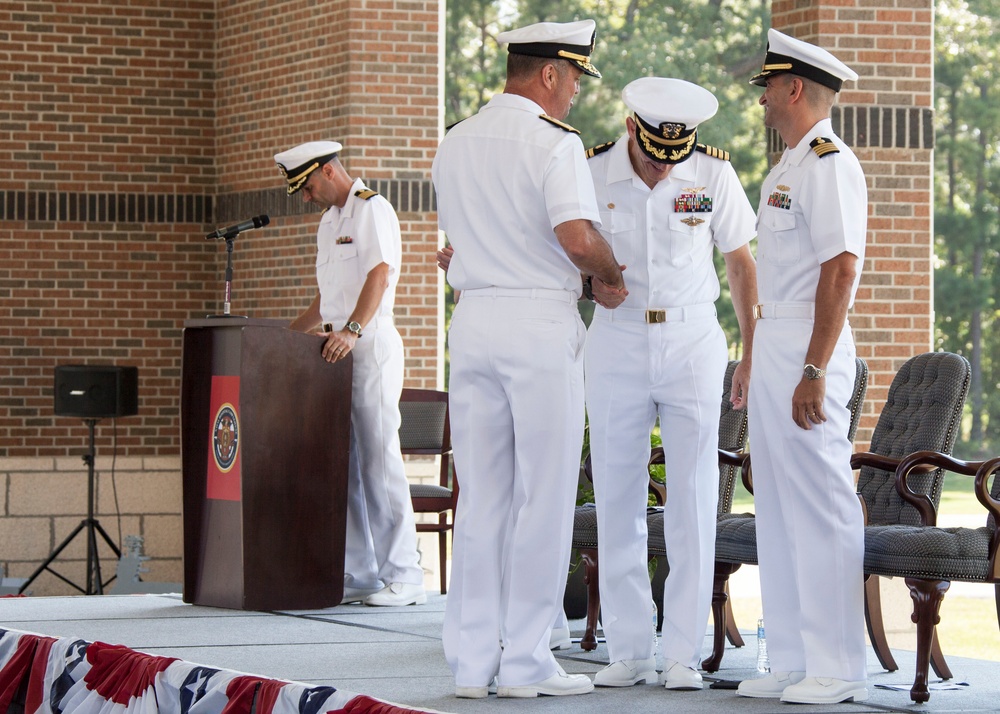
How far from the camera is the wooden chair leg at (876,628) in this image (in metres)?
4.75

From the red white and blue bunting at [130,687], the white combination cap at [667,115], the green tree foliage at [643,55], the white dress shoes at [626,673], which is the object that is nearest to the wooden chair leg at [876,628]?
the white dress shoes at [626,673]

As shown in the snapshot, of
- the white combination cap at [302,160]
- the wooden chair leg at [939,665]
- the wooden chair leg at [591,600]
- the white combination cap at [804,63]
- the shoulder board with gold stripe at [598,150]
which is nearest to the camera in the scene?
the white combination cap at [804,63]

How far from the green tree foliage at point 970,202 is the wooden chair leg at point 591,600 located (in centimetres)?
1877

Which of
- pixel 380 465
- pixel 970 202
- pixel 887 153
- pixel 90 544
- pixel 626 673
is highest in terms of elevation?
pixel 970 202

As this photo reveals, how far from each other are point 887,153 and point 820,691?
159 inches

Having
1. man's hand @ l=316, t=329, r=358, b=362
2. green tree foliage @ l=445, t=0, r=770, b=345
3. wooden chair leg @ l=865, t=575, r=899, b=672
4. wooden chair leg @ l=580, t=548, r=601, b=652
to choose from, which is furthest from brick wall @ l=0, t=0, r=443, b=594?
green tree foliage @ l=445, t=0, r=770, b=345

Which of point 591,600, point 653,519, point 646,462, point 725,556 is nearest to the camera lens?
point 646,462

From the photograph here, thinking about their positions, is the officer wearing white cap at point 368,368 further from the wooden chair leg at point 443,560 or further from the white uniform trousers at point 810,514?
the white uniform trousers at point 810,514

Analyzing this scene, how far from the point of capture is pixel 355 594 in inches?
246

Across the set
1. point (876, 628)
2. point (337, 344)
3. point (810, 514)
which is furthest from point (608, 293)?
point (337, 344)

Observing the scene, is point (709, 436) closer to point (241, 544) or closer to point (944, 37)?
point (241, 544)

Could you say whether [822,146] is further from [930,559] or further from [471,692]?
[471,692]

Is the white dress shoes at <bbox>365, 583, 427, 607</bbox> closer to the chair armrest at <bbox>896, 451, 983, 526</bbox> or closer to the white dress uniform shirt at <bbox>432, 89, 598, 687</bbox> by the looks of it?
the white dress uniform shirt at <bbox>432, 89, 598, 687</bbox>

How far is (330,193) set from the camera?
20.3 feet
